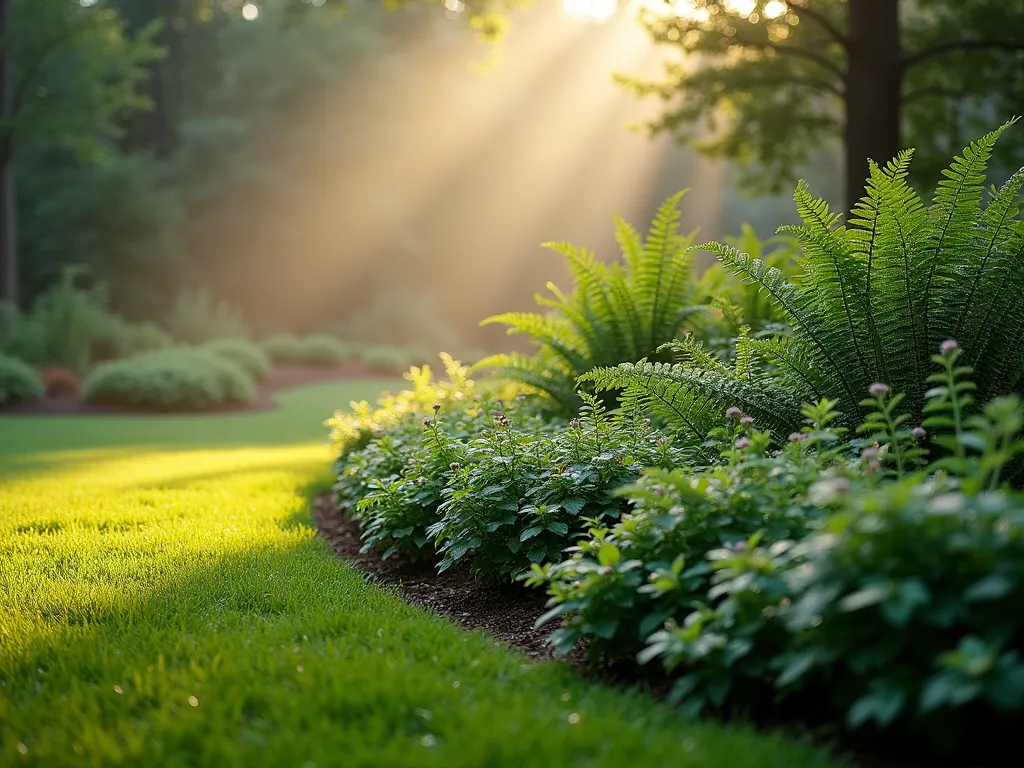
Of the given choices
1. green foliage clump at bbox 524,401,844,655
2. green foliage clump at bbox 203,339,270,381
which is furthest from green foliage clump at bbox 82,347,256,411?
green foliage clump at bbox 524,401,844,655

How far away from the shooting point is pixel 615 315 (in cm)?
545

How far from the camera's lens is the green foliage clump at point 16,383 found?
13391 millimetres

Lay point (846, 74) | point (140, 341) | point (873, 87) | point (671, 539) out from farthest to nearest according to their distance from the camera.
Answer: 1. point (140, 341)
2. point (846, 74)
3. point (873, 87)
4. point (671, 539)

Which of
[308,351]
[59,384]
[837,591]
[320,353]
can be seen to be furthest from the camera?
[308,351]

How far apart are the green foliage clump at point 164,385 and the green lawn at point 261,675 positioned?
9808mm

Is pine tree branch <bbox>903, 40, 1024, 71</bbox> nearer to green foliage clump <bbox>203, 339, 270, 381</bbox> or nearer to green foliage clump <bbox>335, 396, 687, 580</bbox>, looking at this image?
green foliage clump <bbox>335, 396, 687, 580</bbox>

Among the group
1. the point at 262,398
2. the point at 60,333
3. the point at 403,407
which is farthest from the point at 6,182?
the point at 403,407

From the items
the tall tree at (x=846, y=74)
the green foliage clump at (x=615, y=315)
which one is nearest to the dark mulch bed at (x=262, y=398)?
the tall tree at (x=846, y=74)

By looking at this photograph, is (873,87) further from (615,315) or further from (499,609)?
(499,609)

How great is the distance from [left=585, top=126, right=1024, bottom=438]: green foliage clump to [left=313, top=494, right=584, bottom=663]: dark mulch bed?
99cm

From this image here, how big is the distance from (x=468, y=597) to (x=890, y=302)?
2120mm

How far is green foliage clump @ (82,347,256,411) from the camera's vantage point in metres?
13.7

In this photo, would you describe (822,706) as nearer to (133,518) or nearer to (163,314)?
(133,518)

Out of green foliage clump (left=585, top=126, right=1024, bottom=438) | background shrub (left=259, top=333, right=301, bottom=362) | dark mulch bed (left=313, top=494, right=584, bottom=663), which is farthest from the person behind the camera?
background shrub (left=259, top=333, right=301, bottom=362)
